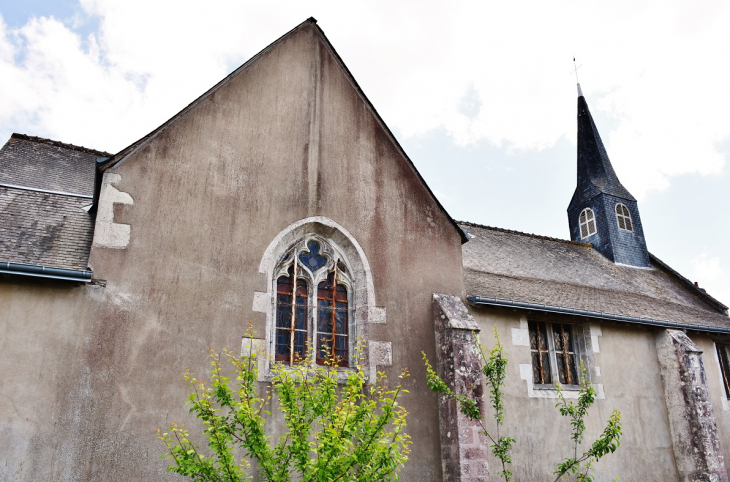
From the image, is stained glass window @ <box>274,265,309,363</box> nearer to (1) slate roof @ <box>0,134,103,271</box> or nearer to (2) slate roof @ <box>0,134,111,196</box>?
(1) slate roof @ <box>0,134,103,271</box>

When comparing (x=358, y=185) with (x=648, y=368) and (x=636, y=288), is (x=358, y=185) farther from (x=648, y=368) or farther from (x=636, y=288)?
(x=636, y=288)

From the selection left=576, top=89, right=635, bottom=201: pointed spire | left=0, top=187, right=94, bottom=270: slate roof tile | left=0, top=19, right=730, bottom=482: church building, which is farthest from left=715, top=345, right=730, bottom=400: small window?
left=0, top=187, right=94, bottom=270: slate roof tile

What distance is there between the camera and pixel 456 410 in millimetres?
7371

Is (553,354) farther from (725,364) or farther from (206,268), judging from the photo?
(206,268)

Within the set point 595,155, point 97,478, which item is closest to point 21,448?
point 97,478

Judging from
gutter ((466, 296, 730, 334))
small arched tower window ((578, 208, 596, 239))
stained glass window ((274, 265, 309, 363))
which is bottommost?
stained glass window ((274, 265, 309, 363))

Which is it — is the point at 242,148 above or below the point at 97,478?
above

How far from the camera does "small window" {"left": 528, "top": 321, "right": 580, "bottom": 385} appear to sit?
9508 mm

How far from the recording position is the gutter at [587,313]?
346 inches

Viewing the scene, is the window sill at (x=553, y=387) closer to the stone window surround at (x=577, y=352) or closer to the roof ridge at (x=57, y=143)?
the stone window surround at (x=577, y=352)

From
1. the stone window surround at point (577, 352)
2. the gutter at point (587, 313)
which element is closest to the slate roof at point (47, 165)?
the gutter at point (587, 313)

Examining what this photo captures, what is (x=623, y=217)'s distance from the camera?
1652cm

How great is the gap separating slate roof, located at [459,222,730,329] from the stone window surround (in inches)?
15.6

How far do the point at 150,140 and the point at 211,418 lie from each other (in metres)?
4.04
